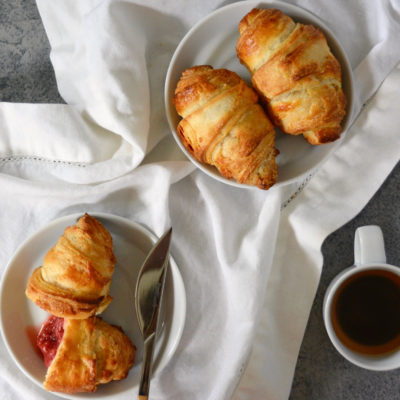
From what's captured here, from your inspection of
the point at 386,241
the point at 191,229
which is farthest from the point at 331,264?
the point at 191,229

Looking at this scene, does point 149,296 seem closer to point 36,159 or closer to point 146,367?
point 146,367

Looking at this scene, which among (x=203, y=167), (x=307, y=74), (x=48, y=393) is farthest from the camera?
(x=48, y=393)

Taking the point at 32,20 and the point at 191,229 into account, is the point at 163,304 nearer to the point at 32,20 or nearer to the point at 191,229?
the point at 191,229

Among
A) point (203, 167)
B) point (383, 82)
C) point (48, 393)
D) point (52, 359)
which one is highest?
point (383, 82)

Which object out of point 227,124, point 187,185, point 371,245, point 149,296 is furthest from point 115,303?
point 371,245

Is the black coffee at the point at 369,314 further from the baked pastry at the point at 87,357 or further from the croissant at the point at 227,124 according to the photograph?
the baked pastry at the point at 87,357

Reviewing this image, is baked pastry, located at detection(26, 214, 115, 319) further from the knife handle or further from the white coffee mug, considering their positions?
the white coffee mug
